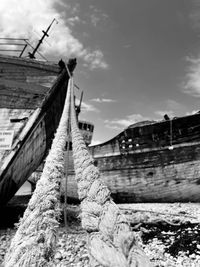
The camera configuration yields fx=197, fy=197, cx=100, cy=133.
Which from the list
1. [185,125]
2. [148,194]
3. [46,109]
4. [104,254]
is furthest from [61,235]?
[185,125]

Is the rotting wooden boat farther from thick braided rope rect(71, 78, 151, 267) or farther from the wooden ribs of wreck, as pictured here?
thick braided rope rect(71, 78, 151, 267)

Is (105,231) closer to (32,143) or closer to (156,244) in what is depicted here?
(156,244)

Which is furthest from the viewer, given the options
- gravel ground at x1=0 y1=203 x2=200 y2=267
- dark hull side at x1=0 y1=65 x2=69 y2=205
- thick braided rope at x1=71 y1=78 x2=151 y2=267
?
dark hull side at x1=0 y1=65 x2=69 y2=205

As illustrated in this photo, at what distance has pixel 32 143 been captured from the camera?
5434mm

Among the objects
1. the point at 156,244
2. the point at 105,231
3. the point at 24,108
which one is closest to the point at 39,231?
the point at 105,231

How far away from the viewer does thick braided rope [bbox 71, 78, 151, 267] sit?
0.83 meters

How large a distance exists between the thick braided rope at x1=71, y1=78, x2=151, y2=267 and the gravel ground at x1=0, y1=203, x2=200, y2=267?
2.68 metres

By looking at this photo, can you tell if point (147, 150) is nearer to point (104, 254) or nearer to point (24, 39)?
point (24, 39)

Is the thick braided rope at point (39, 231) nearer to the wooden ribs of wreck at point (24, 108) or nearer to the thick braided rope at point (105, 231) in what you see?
the thick braided rope at point (105, 231)

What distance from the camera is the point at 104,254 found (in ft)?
2.84

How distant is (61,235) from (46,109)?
3.30m

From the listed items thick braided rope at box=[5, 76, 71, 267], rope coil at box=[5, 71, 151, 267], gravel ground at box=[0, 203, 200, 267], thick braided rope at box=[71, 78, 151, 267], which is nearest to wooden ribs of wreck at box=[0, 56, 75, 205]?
gravel ground at box=[0, 203, 200, 267]

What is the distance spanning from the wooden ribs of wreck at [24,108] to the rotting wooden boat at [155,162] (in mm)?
4877

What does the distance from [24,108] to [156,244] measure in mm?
4634
